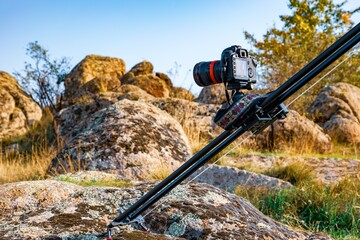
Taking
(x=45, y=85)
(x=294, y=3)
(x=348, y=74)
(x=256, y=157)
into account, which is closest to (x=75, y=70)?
(x=45, y=85)

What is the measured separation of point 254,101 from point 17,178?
6674 mm

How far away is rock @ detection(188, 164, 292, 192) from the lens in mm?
6750

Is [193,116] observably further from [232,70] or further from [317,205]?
[232,70]

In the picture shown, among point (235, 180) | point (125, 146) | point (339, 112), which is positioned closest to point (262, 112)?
point (235, 180)

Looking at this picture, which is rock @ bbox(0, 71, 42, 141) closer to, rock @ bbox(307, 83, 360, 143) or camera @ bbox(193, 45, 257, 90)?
rock @ bbox(307, 83, 360, 143)

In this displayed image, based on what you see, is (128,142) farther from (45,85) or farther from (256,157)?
(45,85)

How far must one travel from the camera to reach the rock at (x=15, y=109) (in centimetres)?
1916

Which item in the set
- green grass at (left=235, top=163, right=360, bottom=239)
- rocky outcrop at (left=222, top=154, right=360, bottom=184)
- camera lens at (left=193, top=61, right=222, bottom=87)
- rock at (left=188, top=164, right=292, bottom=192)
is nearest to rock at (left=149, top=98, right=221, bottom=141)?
rocky outcrop at (left=222, top=154, right=360, bottom=184)

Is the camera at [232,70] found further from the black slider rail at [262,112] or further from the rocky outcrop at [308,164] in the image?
the rocky outcrop at [308,164]

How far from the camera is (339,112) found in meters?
13.8

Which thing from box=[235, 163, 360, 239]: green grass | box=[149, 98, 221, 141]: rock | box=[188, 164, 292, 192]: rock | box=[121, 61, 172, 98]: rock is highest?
box=[121, 61, 172, 98]: rock

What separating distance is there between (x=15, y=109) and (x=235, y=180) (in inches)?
583

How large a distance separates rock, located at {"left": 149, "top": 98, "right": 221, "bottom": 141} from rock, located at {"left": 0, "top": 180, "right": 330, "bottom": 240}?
7.74 metres

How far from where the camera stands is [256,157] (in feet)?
31.3
